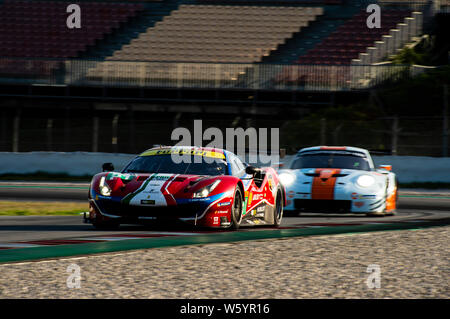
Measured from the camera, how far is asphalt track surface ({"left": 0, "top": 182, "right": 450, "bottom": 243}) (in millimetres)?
8891

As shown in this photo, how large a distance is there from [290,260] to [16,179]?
1600 cm

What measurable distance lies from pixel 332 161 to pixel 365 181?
0.83 metres

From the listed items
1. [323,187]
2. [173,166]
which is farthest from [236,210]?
[323,187]

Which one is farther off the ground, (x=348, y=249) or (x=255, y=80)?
(x=255, y=80)

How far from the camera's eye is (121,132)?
2172 cm

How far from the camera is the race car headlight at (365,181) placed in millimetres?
11966

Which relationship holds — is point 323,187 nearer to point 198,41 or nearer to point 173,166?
point 173,166

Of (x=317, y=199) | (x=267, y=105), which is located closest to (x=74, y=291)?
(x=317, y=199)

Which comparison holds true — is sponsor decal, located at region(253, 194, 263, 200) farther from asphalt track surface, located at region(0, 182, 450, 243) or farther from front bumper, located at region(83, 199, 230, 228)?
front bumper, located at region(83, 199, 230, 228)

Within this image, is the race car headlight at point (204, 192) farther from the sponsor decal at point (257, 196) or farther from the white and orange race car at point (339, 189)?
the white and orange race car at point (339, 189)

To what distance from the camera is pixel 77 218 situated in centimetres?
1153

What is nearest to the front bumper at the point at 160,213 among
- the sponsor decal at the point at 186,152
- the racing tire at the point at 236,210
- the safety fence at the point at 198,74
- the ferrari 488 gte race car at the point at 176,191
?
the ferrari 488 gte race car at the point at 176,191

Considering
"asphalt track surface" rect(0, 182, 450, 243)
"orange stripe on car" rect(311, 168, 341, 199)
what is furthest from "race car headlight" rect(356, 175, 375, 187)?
"asphalt track surface" rect(0, 182, 450, 243)

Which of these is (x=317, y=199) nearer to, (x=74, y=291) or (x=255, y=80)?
(x=74, y=291)
